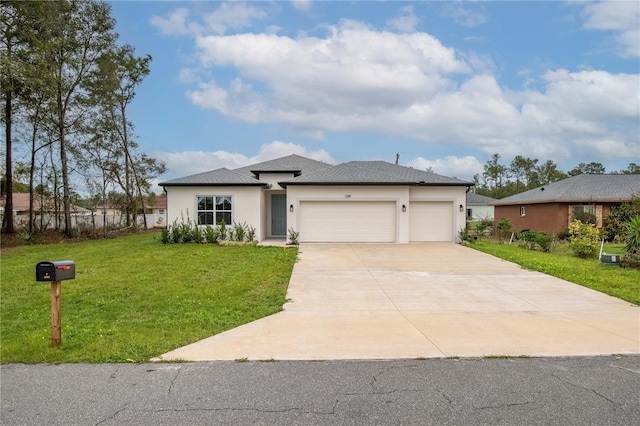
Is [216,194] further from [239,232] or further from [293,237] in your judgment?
[293,237]

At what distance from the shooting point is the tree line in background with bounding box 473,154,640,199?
5797 cm

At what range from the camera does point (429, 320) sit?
20.3ft

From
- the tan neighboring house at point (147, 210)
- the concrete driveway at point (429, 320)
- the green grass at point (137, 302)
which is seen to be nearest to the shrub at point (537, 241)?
the concrete driveway at point (429, 320)

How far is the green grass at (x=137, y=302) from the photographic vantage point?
4.80m

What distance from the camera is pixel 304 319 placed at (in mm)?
6223

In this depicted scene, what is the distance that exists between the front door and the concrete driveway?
978cm

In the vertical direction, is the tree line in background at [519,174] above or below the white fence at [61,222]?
above

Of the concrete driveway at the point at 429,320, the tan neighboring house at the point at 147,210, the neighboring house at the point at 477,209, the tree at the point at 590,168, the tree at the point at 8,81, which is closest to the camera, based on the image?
the concrete driveway at the point at 429,320

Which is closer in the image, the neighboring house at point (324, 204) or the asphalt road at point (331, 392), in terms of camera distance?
the asphalt road at point (331, 392)

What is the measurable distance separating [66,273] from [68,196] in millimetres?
20672

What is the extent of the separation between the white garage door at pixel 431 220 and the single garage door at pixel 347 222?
1.17 metres

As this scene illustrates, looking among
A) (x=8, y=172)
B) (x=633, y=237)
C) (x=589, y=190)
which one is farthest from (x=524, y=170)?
(x=8, y=172)

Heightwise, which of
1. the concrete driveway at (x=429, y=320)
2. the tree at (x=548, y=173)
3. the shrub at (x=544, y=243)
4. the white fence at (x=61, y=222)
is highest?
the tree at (x=548, y=173)

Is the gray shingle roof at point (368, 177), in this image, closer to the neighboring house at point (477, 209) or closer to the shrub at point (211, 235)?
the shrub at point (211, 235)
